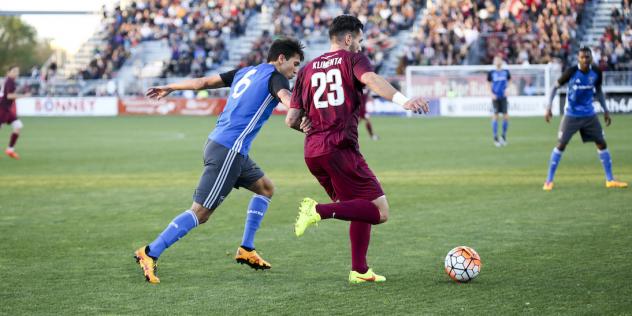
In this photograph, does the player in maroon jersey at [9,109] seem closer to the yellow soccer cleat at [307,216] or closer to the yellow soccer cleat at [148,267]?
the yellow soccer cleat at [148,267]

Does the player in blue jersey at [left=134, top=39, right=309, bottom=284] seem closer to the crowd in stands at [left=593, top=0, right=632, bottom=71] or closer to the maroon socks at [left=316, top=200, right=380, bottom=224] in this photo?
the maroon socks at [left=316, top=200, right=380, bottom=224]

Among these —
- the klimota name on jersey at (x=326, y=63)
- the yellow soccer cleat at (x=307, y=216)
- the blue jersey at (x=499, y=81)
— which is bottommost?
the blue jersey at (x=499, y=81)

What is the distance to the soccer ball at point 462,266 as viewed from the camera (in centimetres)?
736

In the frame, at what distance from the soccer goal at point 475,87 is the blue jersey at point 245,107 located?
3014 cm

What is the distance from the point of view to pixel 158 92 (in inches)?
338

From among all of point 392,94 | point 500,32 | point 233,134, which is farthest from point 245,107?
point 500,32

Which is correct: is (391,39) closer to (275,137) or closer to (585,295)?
(275,137)

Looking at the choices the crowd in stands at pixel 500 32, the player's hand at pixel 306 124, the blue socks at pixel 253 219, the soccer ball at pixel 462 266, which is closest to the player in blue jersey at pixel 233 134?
the blue socks at pixel 253 219

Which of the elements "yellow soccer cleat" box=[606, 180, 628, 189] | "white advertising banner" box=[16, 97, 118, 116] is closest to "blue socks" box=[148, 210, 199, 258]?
"yellow soccer cleat" box=[606, 180, 628, 189]

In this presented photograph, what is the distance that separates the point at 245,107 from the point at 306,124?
2.86 feet

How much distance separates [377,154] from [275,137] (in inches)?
288

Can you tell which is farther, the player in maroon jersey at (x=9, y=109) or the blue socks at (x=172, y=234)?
the player in maroon jersey at (x=9, y=109)

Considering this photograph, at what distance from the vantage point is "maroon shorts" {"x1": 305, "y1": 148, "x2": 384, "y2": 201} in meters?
7.16

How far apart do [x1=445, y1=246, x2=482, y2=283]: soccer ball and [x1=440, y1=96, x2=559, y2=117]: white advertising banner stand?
30918 millimetres
